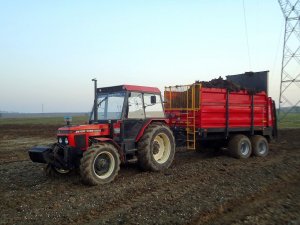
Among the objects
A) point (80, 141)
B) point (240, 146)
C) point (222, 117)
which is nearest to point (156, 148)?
point (80, 141)

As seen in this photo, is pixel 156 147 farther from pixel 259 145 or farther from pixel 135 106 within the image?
pixel 259 145

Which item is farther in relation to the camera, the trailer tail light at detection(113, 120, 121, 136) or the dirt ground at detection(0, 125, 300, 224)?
the trailer tail light at detection(113, 120, 121, 136)

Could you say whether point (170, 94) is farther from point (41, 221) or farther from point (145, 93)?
point (41, 221)

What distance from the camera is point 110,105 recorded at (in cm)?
1038

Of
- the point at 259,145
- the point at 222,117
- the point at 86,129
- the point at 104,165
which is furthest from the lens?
the point at 259,145

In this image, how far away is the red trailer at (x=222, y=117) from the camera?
12234mm

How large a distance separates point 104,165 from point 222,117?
5.43m

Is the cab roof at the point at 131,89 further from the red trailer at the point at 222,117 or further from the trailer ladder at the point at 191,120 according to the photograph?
the red trailer at the point at 222,117

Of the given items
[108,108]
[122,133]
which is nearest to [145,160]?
[122,133]

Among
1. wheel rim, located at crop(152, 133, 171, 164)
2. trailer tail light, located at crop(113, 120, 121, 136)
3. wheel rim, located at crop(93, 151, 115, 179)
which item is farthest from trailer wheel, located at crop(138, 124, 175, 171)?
wheel rim, located at crop(93, 151, 115, 179)

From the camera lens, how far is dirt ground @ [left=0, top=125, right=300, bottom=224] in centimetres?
644

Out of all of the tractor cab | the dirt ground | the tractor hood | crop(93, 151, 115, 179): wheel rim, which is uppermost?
the tractor cab

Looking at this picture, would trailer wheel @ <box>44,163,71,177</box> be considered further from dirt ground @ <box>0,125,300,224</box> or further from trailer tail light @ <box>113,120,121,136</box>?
trailer tail light @ <box>113,120,121,136</box>

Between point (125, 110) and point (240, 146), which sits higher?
point (125, 110)
